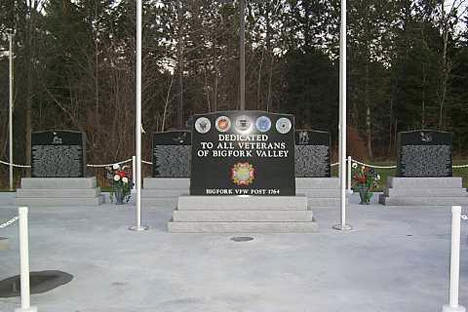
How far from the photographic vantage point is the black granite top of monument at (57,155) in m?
12.3

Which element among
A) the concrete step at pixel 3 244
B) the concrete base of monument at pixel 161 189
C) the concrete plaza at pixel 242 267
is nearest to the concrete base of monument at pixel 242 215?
the concrete plaza at pixel 242 267

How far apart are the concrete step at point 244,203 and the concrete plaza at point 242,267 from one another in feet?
1.87

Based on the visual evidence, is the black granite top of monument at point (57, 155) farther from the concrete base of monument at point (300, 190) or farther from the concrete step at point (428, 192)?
the concrete step at point (428, 192)

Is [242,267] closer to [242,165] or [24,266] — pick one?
[24,266]

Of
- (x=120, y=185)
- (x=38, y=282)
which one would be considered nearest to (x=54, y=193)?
(x=120, y=185)

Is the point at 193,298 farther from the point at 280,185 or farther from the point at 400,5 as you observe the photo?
the point at 400,5

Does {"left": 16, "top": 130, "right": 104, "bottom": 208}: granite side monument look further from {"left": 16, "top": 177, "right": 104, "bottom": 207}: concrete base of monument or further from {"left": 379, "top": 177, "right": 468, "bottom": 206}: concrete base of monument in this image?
{"left": 379, "top": 177, "right": 468, "bottom": 206}: concrete base of monument

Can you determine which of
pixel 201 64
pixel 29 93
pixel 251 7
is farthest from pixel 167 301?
pixel 251 7

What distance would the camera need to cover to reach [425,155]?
475 inches

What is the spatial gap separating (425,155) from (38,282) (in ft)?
30.3

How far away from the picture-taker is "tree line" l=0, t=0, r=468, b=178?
955 inches

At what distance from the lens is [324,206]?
11.8 meters

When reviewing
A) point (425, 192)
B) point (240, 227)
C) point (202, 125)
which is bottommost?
point (240, 227)

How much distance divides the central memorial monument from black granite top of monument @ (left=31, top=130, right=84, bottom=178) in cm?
449
